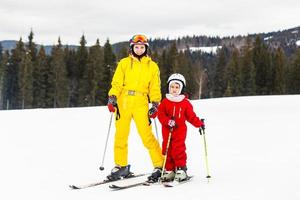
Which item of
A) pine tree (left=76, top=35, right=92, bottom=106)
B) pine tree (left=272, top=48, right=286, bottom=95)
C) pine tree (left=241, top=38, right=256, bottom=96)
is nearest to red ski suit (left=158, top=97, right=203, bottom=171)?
pine tree (left=76, top=35, right=92, bottom=106)

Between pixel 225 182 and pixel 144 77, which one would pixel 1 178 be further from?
pixel 225 182

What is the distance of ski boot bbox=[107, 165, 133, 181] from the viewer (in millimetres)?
6847

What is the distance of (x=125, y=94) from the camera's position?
681 centimetres

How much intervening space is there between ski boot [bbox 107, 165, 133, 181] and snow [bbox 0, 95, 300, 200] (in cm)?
45

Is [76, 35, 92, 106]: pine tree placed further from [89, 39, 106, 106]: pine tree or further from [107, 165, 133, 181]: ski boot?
[107, 165, 133, 181]: ski boot

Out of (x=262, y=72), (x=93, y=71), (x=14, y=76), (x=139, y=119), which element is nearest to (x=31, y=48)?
(x=14, y=76)

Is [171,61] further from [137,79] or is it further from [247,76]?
[137,79]

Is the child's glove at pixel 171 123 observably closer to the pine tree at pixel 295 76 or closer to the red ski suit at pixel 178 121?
the red ski suit at pixel 178 121

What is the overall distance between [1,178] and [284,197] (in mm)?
4528

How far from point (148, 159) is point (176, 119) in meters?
2.67

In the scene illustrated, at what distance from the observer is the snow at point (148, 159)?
595 centimetres

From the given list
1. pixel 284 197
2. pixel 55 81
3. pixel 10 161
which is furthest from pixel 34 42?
pixel 284 197

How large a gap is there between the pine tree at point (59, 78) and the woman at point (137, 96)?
184ft

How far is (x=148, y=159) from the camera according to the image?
9.04 metres
